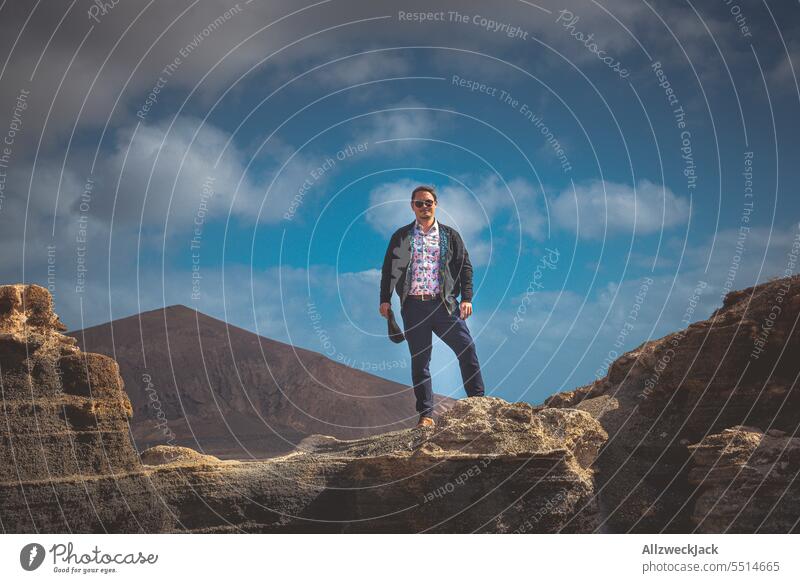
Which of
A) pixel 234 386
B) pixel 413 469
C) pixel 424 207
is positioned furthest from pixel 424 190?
pixel 234 386

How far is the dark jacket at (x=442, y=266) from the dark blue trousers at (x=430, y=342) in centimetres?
22

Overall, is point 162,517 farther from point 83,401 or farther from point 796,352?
point 796,352

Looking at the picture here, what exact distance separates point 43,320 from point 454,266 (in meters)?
6.53

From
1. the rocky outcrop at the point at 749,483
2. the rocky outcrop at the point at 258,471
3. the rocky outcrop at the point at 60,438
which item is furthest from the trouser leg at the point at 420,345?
the rocky outcrop at the point at 749,483

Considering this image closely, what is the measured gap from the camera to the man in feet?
39.9

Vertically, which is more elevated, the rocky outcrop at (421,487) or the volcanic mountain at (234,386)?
the volcanic mountain at (234,386)

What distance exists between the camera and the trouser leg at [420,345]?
477 inches

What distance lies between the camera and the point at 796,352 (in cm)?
1320

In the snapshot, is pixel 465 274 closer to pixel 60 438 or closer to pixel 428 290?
pixel 428 290

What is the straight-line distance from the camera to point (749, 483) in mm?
11391

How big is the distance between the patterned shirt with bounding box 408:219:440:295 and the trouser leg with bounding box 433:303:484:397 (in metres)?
0.40

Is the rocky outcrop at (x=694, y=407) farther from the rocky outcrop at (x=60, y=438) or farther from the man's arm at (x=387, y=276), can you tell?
the rocky outcrop at (x=60, y=438)

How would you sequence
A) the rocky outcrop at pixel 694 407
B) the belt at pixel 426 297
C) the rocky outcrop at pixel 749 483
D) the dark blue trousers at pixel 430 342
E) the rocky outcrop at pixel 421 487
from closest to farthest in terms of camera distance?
the rocky outcrop at pixel 421 487
the rocky outcrop at pixel 749 483
the dark blue trousers at pixel 430 342
the belt at pixel 426 297
the rocky outcrop at pixel 694 407

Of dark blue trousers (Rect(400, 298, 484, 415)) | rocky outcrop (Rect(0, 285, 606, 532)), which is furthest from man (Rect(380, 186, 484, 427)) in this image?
rocky outcrop (Rect(0, 285, 606, 532))
